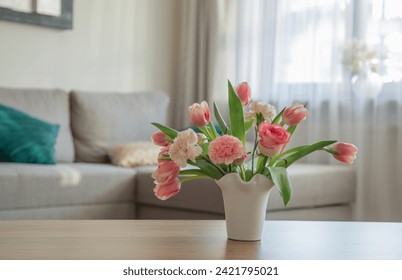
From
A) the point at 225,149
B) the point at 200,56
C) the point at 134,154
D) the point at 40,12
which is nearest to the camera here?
the point at 225,149

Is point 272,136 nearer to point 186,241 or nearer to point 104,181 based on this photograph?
point 186,241

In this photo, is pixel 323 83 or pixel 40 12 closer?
pixel 323 83

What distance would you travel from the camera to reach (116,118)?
4395 millimetres

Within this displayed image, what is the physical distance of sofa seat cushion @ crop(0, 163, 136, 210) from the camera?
10.9ft

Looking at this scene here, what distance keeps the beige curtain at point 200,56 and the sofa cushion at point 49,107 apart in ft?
3.77

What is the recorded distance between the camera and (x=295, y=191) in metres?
3.55

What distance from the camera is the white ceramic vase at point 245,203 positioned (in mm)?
1714

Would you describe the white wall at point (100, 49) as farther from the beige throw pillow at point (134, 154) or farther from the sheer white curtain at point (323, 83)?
the beige throw pillow at point (134, 154)

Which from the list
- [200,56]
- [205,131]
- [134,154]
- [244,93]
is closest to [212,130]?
[205,131]

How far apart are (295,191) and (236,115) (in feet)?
6.16

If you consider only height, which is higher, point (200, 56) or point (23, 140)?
point (200, 56)

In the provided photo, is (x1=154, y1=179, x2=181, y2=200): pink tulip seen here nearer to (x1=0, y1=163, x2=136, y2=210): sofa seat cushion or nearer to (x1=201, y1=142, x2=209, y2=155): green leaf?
(x1=201, y1=142, x2=209, y2=155): green leaf

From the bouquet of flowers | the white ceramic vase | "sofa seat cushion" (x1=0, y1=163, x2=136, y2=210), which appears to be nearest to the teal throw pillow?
"sofa seat cushion" (x1=0, y1=163, x2=136, y2=210)
